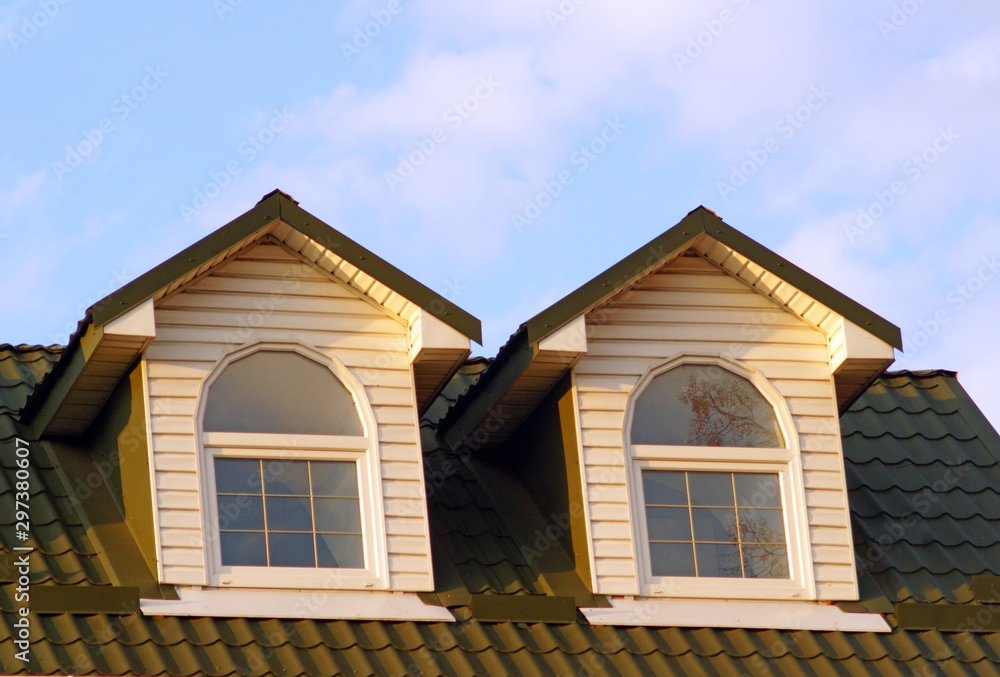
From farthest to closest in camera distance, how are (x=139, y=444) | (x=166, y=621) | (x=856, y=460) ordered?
1. (x=856, y=460)
2. (x=139, y=444)
3. (x=166, y=621)

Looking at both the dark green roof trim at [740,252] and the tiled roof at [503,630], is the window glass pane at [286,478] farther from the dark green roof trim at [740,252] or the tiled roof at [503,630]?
the dark green roof trim at [740,252]

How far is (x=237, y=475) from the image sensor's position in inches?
390

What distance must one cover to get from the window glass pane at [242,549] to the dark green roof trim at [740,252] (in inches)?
111

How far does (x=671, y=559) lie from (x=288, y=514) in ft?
8.30

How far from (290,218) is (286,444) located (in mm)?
1499

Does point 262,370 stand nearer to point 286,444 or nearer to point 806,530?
point 286,444

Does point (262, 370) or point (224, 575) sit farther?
point (262, 370)

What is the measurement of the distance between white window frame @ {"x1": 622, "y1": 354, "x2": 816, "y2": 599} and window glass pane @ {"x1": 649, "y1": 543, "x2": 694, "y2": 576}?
0.18 feet

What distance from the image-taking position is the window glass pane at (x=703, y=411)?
10633 millimetres

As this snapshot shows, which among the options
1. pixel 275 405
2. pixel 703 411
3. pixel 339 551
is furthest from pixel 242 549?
pixel 703 411

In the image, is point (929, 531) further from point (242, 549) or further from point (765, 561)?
point (242, 549)

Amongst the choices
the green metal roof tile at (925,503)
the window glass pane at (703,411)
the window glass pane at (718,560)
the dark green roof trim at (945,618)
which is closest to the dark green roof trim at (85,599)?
the window glass pane at (703,411)

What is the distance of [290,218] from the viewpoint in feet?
33.9

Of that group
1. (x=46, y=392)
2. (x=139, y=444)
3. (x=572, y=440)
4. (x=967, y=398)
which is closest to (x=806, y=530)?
(x=572, y=440)
